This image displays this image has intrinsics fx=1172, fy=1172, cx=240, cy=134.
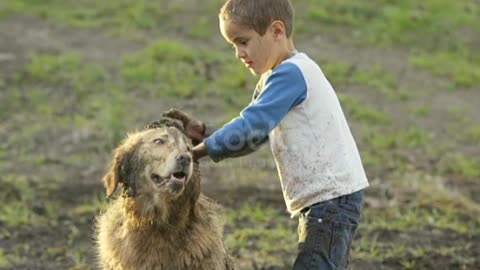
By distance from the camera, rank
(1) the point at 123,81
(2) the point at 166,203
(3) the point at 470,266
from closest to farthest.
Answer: (2) the point at 166,203 < (3) the point at 470,266 < (1) the point at 123,81

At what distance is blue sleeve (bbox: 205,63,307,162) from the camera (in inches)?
191

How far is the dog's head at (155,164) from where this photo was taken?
4.77 metres

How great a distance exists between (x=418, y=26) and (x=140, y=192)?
1106cm

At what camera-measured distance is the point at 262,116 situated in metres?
4.91

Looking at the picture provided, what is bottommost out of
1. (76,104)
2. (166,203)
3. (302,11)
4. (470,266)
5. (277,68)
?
(470,266)

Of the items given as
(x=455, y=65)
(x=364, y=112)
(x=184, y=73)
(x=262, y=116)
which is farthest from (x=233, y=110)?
(x=262, y=116)

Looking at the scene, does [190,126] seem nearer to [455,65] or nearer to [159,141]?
[159,141]

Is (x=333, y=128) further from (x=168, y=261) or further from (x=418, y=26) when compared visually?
(x=418, y=26)

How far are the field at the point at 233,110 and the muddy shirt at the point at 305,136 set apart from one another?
88.3 inches

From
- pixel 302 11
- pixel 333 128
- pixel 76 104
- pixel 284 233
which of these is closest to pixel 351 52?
pixel 302 11

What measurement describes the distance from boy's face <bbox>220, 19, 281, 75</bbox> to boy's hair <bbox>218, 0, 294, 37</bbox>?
0.02 metres

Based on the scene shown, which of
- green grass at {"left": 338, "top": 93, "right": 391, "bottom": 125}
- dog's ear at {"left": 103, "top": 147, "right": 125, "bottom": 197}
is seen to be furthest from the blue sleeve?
green grass at {"left": 338, "top": 93, "right": 391, "bottom": 125}

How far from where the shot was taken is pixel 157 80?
1291 cm

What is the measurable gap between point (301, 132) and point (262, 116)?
0.33 meters
